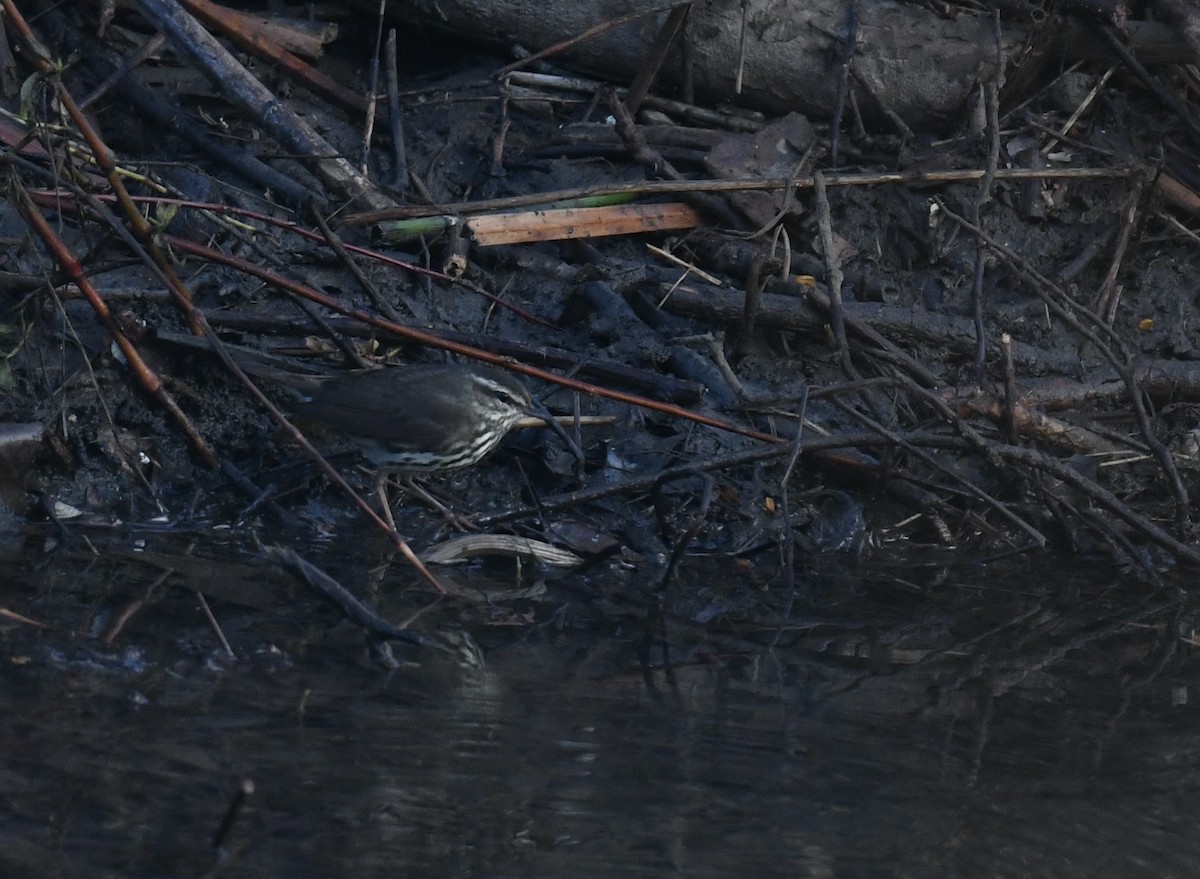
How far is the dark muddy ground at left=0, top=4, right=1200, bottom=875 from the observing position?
13.0ft

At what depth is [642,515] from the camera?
6.70 meters

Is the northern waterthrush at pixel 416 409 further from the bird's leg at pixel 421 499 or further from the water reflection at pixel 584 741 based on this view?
the water reflection at pixel 584 741

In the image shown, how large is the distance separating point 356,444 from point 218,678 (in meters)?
2.21

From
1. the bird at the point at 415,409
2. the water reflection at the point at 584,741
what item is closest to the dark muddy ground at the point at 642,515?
the water reflection at the point at 584,741

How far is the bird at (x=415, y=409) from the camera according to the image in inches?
251

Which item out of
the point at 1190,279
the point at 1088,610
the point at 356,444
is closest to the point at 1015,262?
the point at 1088,610

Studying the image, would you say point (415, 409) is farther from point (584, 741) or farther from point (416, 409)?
point (584, 741)

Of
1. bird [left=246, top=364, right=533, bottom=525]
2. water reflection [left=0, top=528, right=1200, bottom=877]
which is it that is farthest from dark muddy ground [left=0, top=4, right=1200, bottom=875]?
bird [left=246, top=364, right=533, bottom=525]

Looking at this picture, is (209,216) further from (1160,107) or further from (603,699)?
(1160,107)

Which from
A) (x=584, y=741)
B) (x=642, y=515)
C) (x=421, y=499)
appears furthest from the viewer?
(x=421, y=499)

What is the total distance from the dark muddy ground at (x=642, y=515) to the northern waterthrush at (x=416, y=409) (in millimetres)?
266

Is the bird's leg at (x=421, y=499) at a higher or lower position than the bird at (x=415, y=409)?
lower

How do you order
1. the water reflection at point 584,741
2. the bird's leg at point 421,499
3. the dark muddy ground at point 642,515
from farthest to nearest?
1. the bird's leg at point 421,499
2. the dark muddy ground at point 642,515
3. the water reflection at point 584,741

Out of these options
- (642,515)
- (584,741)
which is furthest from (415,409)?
(584,741)
